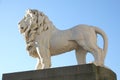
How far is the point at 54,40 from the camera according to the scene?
7965mm

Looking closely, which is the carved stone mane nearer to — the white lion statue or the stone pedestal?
the white lion statue

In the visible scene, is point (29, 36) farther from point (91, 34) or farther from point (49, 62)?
point (91, 34)

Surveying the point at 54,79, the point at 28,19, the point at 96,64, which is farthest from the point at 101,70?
the point at 28,19

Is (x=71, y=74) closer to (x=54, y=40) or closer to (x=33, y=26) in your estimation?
(x=54, y=40)

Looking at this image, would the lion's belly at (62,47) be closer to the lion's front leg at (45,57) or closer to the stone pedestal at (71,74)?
the lion's front leg at (45,57)

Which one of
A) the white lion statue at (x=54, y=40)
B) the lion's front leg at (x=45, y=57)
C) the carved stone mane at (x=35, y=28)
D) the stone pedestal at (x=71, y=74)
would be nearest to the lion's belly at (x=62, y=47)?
the white lion statue at (x=54, y=40)

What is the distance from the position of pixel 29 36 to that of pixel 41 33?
0.35m

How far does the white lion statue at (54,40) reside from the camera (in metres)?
7.80

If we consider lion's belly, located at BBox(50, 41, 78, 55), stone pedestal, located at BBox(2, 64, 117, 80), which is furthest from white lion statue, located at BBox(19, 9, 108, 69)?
stone pedestal, located at BBox(2, 64, 117, 80)

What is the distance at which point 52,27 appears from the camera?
8.30 meters

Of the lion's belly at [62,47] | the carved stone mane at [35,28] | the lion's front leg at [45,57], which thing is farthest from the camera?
the carved stone mane at [35,28]

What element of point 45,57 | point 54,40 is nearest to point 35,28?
point 54,40

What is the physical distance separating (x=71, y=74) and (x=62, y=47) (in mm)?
1163

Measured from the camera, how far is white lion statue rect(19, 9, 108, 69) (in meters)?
7.80
